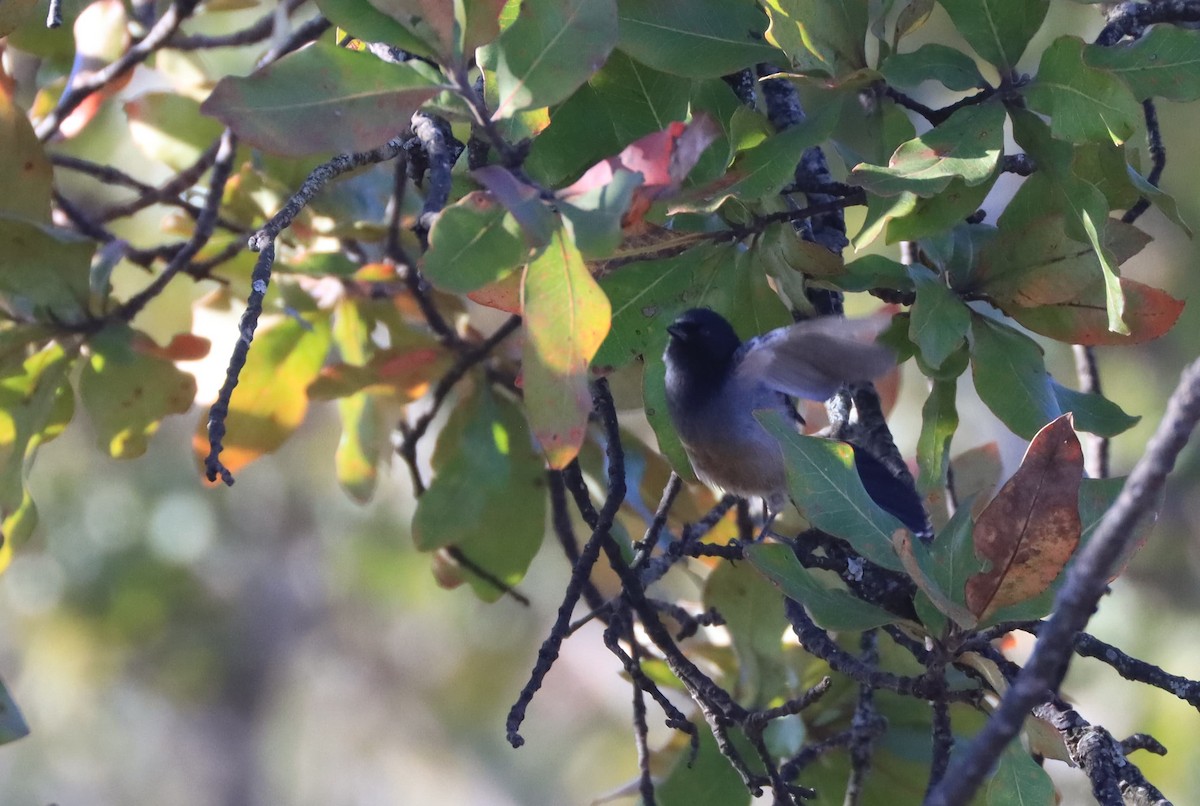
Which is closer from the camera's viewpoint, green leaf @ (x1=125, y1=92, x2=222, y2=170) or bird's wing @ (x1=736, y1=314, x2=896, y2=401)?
bird's wing @ (x1=736, y1=314, x2=896, y2=401)

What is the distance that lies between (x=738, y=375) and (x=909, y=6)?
111 centimetres

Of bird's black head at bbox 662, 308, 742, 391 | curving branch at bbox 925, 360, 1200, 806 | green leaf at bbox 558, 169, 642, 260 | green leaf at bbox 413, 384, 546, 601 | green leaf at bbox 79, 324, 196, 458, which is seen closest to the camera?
curving branch at bbox 925, 360, 1200, 806

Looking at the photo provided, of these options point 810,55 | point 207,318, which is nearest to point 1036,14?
point 810,55

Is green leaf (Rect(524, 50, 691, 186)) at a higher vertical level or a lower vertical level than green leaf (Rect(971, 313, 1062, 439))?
higher

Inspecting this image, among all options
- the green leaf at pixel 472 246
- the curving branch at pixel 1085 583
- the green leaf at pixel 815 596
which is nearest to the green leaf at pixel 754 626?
the green leaf at pixel 815 596

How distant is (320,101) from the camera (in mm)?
1155

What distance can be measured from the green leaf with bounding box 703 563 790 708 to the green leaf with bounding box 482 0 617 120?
1.12 m

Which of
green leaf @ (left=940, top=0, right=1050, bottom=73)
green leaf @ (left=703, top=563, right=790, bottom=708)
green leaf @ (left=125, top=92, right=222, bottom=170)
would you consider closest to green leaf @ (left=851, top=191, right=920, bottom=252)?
green leaf @ (left=940, top=0, right=1050, bottom=73)

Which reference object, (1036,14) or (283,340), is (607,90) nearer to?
(1036,14)

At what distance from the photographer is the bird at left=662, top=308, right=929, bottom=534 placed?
1.73 metres

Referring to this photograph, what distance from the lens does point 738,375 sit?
2434 mm

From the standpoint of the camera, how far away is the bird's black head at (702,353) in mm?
2564

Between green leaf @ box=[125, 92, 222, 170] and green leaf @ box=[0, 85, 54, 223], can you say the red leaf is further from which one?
green leaf @ box=[125, 92, 222, 170]

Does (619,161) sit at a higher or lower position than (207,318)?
higher
